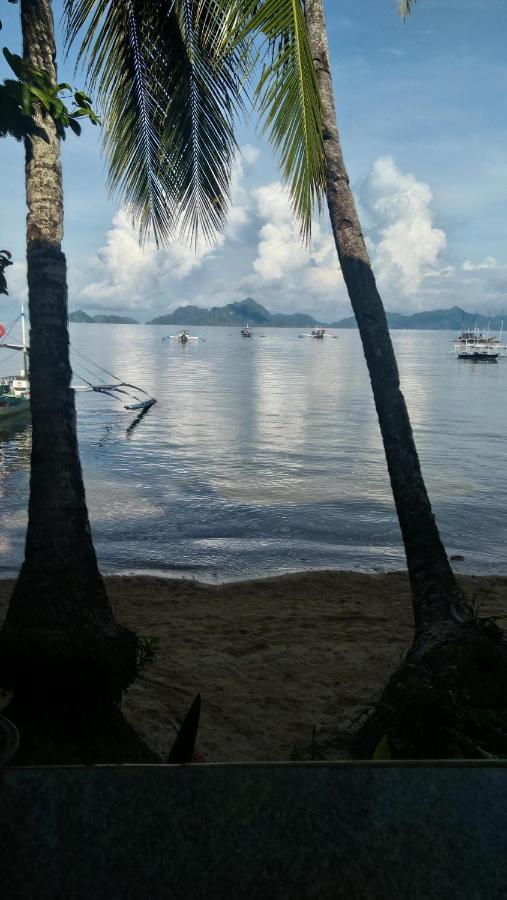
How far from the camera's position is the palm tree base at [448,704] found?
406cm

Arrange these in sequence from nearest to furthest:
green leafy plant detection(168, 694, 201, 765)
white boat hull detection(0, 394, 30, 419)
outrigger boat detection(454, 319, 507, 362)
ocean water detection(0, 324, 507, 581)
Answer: green leafy plant detection(168, 694, 201, 765), ocean water detection(0, 324, 507, 581), white boat hull detection(0, 394, 30, 419), outrigger boat detection(454, 319, 507, 362)

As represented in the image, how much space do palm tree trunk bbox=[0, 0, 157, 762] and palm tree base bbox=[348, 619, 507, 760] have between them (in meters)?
1.59

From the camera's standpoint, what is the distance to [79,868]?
1904 mm

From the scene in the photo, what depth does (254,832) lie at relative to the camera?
196 cm

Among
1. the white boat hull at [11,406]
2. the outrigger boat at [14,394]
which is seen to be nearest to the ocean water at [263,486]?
the white boat hull at [11,406]

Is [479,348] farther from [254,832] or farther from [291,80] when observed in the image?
[254,832]

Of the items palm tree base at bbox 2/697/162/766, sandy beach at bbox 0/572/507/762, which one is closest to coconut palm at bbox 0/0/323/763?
palm tree base at bbox 2/697/162/766

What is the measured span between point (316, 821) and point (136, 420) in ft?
134

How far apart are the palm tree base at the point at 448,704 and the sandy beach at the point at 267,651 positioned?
24.1 inches

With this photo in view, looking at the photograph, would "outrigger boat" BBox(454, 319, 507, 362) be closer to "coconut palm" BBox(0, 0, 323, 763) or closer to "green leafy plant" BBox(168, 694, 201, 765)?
"coconut palm" BBox(0, 0, 323, 763)

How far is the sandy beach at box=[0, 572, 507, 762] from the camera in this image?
5688 mm

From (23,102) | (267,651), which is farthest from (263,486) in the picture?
(23,102)

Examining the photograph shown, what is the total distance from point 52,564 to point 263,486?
17.9 meters

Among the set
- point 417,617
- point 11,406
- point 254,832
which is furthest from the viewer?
point 11,406
